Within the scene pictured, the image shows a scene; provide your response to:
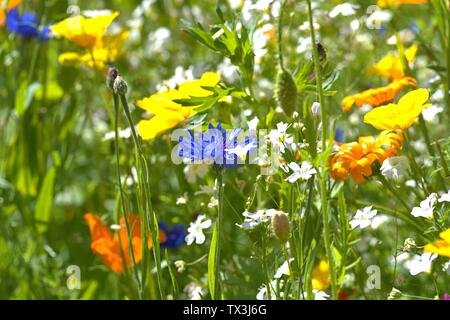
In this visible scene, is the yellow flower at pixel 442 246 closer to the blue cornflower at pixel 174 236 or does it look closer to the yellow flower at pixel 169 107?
the yellow flower at pixel 169 107

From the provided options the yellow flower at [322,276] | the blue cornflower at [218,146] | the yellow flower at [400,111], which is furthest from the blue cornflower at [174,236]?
the yellow flower at [400,111]

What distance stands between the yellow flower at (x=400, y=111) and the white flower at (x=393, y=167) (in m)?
0.05

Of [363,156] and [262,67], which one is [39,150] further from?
[363,156]

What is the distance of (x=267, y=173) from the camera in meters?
1.14

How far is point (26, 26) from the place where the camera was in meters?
1.87

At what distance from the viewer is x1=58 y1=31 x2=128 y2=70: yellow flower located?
1.57 metres

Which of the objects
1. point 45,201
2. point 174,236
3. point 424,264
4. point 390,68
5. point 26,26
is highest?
point 26,26

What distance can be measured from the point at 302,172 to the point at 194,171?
31 cm

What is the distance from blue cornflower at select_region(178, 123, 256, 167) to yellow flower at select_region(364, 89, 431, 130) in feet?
0.52

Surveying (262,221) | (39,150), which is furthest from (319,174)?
(39,150)

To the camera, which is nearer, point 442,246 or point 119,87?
point 442,246

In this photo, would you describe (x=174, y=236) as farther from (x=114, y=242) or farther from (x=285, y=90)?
(x=285, y=90)

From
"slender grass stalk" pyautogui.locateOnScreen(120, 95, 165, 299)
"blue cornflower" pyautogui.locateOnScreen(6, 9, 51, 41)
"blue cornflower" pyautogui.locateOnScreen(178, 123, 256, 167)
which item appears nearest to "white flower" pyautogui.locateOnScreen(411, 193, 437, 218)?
"blue cornflower" pyautogui.locateOnScreen(178, 123, 256, 167)

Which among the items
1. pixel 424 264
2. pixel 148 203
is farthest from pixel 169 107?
pixel 424 264
